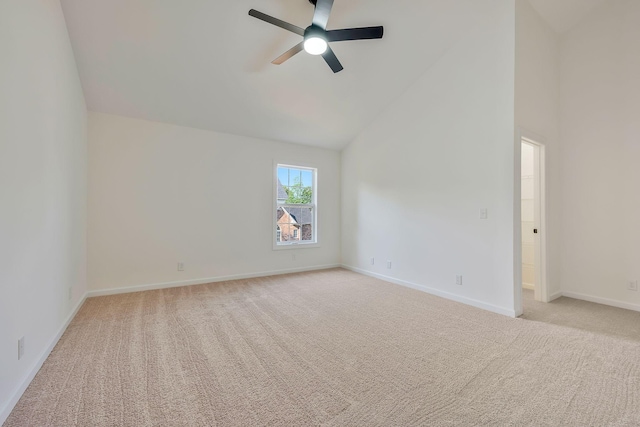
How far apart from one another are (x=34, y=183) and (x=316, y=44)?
8.15 ft

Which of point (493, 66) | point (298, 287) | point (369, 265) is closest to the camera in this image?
point (493, 66)

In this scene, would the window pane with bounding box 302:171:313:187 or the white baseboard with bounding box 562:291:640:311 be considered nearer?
the white baseboard with bounding box 562:291:640:311

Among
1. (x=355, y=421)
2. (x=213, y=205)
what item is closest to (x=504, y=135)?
(x=355, y=421)

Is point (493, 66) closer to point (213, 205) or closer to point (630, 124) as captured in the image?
point (630, 124)

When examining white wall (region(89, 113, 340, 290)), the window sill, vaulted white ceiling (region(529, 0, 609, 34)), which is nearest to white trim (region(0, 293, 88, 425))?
white wall (region(89, 113, 340, 290))

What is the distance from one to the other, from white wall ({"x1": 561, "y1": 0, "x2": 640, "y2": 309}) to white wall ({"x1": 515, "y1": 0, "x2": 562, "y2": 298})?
13 cm

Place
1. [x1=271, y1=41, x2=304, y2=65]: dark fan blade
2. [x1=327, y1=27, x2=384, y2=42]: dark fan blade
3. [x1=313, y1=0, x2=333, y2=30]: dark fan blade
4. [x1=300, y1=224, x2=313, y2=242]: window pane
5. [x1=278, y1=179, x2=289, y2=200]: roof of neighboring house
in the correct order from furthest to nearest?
1. [x1=300, y1=224, x2=313, y2=242]: window pane
2. [x1=278, y1=179, x2=289, y2=200]: roof of neighboring house
3. [x1=271, y1=41, x2=304, y2=65]: dark fan blade
4. [x1=327, y1=27, x2=384, y2=42]: dark fan blade
5. [x1=313, y1=0, x2=333, y2=30]: dark fan blade

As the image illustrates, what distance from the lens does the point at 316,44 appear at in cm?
254

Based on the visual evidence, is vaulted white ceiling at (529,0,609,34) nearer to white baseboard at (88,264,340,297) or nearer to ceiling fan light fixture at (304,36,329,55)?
ceiling fan light fixture at (304,36,329,55)

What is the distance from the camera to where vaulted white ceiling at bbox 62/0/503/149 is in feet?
8.77

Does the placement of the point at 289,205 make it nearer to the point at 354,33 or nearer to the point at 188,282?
the point at 188,282

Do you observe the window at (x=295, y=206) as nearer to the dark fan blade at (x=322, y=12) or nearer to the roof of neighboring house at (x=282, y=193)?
the roof of neighboring house at (x=282, y=193)

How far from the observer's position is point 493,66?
3.08m

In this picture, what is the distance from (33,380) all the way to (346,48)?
Answer: 411cm
